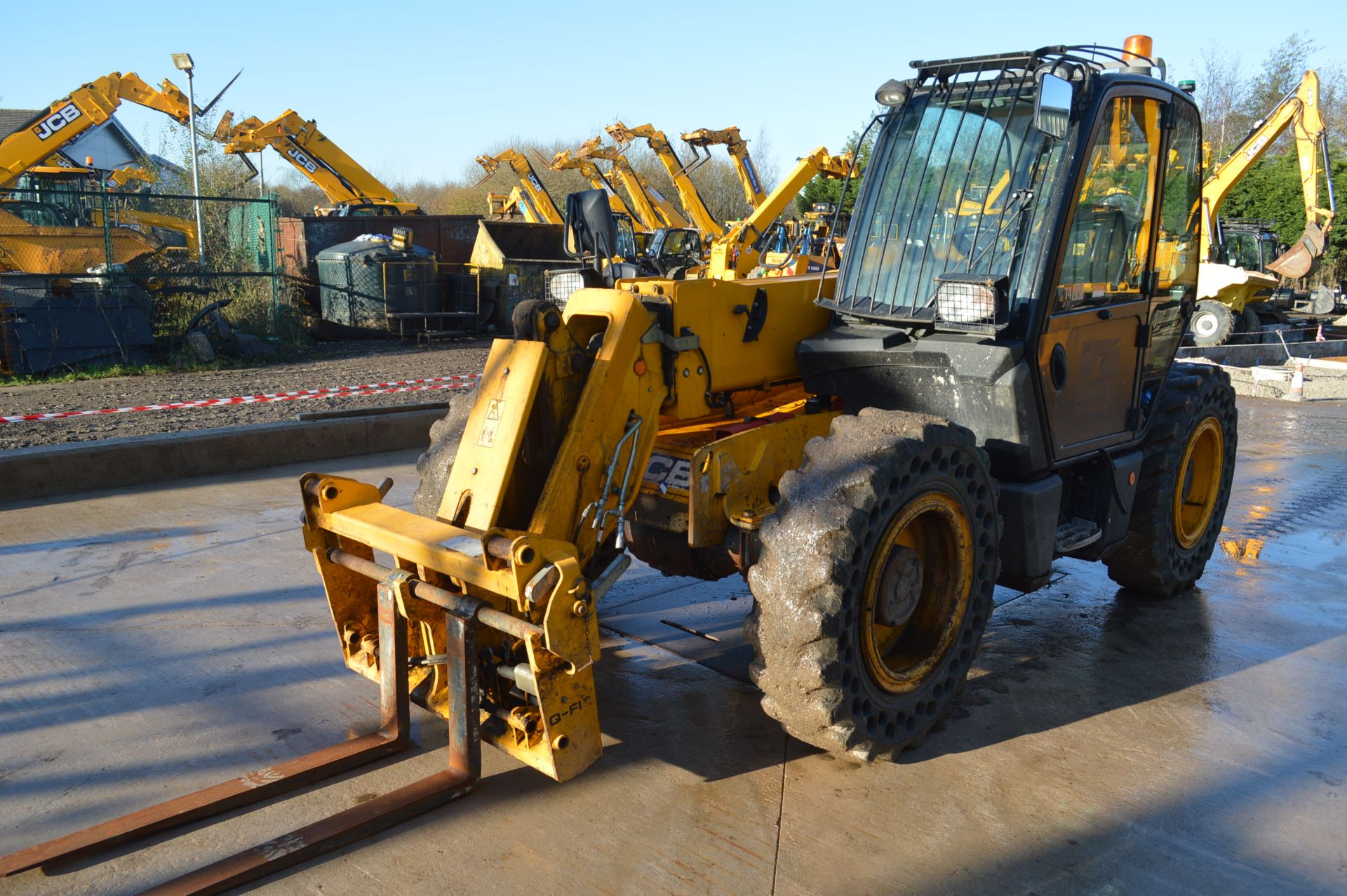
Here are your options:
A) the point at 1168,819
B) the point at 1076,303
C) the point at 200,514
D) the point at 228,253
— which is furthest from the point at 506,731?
the point at 228,253

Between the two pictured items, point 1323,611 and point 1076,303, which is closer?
point 1076,303

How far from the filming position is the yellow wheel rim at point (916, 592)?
3.90m

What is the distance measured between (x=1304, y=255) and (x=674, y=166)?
14800 millimetres

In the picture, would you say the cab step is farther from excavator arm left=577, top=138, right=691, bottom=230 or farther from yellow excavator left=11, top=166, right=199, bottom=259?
excavator arm left=577, top=138, right=691, bottom=230

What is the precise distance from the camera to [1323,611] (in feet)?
19.0

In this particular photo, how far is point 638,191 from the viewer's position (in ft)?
99.9

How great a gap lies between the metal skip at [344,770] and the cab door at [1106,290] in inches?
107

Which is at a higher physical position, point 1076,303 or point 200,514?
point 1076,303

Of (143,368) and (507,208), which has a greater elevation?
(507,208)

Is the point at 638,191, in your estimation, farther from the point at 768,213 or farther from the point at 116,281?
the point at 116,281

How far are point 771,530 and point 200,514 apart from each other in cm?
513

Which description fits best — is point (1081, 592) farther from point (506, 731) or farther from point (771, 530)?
point (506, 731)

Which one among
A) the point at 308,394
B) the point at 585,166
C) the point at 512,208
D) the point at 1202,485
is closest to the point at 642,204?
the point at 585,166

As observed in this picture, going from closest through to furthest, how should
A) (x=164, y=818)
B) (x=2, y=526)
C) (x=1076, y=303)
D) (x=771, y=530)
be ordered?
1. (x=164, y=818)
2. (x=771, y=530)
3. (x=1076, y=303)
4. (x=2, y=526)
